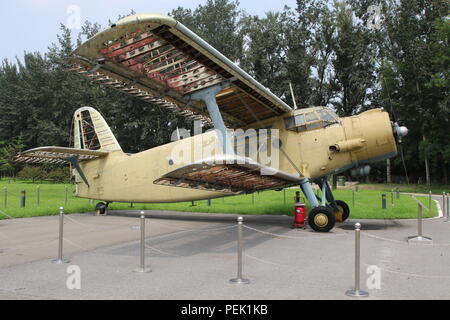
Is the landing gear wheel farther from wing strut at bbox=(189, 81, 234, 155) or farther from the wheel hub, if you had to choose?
wing strut at bbox=(189, 81, 234, 155)

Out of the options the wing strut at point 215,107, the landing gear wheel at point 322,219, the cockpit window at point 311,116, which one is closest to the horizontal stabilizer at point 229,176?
the wing strut at point 215,107

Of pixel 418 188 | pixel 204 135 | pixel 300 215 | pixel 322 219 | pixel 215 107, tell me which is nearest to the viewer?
pixel 215 107

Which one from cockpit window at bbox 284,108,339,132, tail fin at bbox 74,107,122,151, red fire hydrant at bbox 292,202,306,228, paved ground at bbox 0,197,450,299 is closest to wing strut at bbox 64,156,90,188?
tail fin at bbox 74,107,122,151

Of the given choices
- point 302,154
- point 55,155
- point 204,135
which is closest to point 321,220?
point 302,154

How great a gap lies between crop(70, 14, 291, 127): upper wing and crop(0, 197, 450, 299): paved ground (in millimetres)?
3635

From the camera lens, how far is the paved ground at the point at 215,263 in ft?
16.3

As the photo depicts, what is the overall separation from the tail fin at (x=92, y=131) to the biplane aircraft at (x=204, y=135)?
45mm

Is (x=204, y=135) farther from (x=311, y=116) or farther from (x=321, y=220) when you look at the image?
(x=321, y=220)

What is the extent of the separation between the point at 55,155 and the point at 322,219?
1030 centimetres

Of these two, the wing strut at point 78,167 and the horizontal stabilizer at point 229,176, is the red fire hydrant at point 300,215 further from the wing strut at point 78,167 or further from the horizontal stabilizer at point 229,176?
the wing strut at point 78,167

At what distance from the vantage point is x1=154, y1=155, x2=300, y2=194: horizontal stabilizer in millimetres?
7352

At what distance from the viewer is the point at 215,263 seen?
675 centimetres
